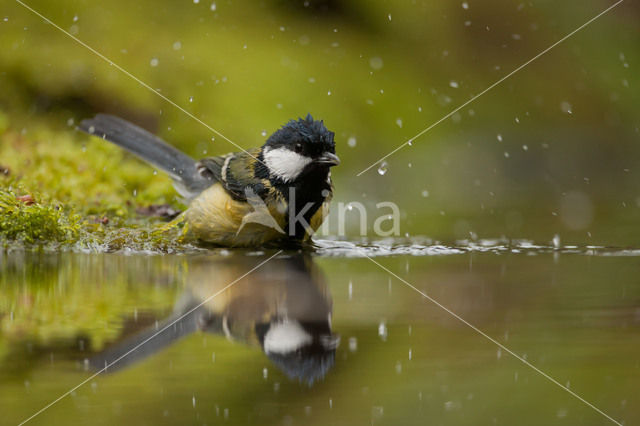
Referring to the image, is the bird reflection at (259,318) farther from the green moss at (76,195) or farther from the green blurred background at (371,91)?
the green blurred background at (371,91)

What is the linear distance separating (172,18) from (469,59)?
327 cm

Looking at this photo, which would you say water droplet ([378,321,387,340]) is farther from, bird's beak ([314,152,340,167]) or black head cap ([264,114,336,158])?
black head cap ([264,114,336,158])

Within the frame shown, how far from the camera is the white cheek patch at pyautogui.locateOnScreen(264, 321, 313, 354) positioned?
2512 millimetres

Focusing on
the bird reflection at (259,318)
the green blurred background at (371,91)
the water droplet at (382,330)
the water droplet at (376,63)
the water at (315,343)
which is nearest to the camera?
the water at (315,343)

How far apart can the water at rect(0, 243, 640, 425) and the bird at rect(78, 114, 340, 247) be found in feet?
1.81

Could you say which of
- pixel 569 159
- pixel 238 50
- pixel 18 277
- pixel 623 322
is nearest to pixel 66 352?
pixel 18 277

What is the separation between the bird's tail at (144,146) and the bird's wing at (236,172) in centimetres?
25

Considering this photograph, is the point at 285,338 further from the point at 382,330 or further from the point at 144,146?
the point at 144,146

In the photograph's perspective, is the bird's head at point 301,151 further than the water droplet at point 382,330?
Yes

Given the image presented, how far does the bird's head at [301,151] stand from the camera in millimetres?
4539

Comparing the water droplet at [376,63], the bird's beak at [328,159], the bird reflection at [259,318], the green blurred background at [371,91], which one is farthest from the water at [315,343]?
the water droplet at [376,63]

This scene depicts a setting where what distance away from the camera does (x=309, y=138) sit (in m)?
4.54

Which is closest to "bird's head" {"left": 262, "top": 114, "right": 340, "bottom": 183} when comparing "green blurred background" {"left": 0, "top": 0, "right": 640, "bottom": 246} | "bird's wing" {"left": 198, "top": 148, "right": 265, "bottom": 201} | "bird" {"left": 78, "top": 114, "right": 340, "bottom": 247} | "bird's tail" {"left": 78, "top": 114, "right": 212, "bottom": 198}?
"bird" {"left": 78, "top": 114, "right": 340, "bottom": 247}

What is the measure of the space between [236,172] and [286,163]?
1.35 ft
